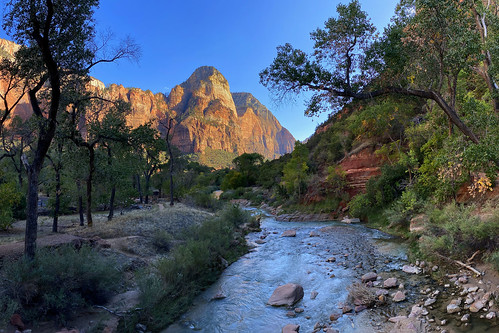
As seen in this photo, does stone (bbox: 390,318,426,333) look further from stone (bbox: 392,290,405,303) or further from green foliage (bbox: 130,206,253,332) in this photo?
green foliage (bbox: 130,206,253,332)

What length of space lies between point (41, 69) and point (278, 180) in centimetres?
4636

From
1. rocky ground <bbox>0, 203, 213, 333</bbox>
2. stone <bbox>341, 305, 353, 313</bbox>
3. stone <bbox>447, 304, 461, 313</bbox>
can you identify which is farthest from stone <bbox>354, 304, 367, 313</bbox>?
rocky ground <bbox>0, 203, 213, 333</bbox>

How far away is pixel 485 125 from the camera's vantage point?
929 cm

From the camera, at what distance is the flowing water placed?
23.4 feet

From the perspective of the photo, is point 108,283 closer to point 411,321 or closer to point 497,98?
point 411,321

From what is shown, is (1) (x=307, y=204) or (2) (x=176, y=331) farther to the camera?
(1) (x=307, y=204)

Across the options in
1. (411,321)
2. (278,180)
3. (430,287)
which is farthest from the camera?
(278,180)

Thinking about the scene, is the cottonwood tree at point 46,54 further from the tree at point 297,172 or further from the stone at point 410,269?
the tree at point 297,172

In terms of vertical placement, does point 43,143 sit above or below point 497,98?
below

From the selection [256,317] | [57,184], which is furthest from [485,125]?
[57,184]

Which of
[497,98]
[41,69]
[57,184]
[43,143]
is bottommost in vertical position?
[57,184]

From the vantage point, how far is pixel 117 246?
41.4 feet

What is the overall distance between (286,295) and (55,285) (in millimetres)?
6194

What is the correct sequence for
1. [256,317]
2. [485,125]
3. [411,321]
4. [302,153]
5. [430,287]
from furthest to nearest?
[302,153] → [485,125] → [430,287] → [256,317] → [411,321]
